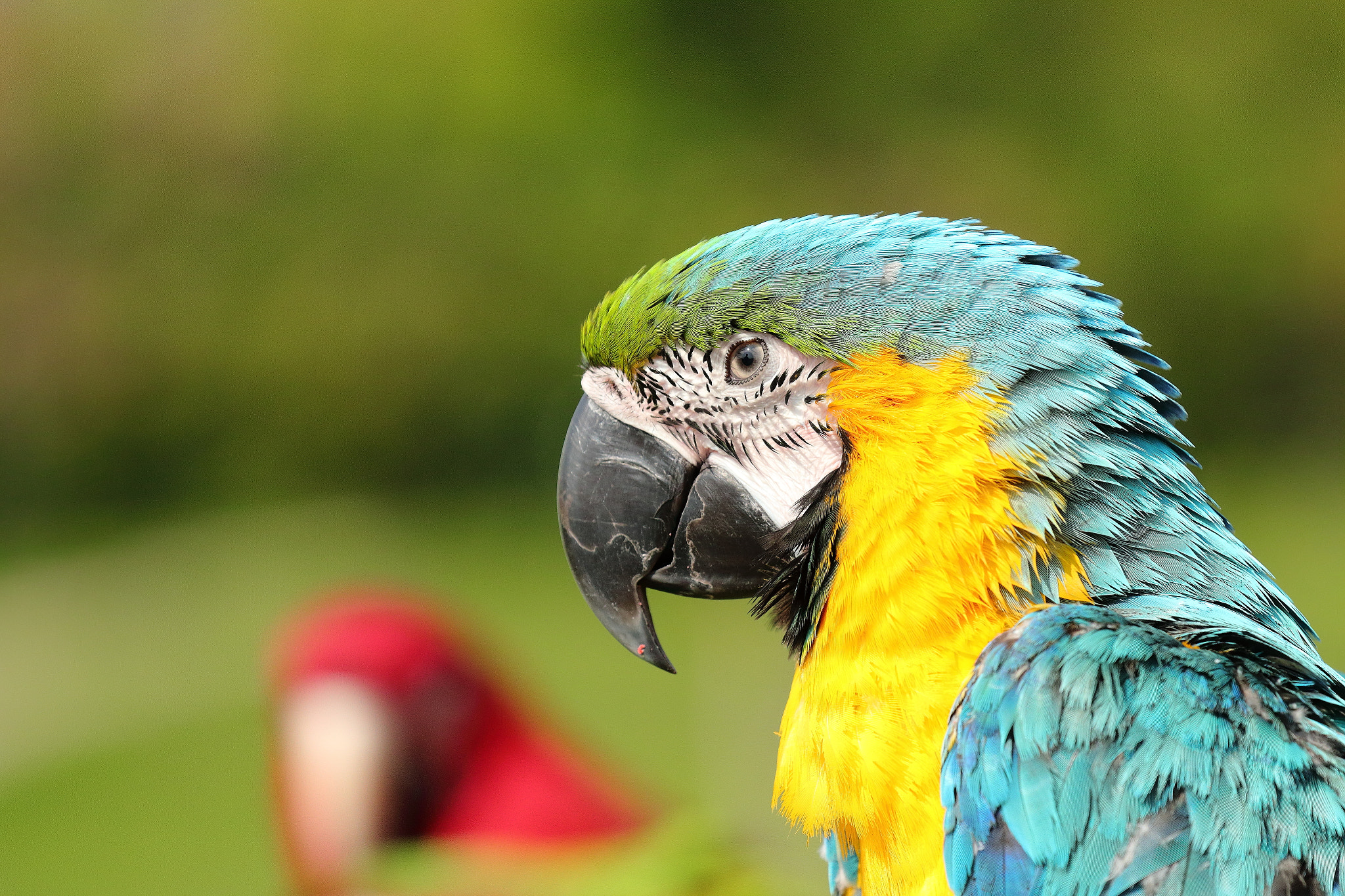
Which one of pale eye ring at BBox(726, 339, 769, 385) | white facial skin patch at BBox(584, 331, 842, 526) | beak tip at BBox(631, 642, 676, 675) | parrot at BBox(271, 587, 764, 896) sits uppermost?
pale eye ring at BBox(726, 339, 769, 385)

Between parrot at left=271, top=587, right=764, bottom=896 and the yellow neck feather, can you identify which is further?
parrot at left=271, top=587, right=764, bottom=896

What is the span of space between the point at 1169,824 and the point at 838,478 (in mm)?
532

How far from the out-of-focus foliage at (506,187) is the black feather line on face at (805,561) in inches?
381

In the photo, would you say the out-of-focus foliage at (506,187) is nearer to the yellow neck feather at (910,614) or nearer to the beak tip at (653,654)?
the beak tip at (653,654)

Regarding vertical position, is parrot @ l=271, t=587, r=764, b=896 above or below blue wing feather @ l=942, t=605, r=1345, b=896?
below

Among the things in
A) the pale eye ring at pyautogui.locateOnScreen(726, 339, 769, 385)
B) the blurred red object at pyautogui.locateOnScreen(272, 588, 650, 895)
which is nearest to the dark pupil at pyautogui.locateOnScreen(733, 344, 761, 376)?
the pale eye ring at pyautogui.locateOnScreen(726, 339, 769, 385)

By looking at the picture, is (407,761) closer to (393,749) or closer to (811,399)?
(393,749)

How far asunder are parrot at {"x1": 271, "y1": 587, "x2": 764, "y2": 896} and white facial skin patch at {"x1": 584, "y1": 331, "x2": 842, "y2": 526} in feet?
5.13

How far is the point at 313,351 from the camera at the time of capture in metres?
12.9

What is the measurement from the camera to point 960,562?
1284 mm

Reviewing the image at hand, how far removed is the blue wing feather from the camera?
3.71 feet

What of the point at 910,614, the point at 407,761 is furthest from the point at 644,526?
the point at 407,761

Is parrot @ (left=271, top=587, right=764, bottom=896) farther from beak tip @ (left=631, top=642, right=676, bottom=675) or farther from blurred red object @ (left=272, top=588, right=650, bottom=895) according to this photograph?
beak tip @ (left=631, top=642, right=676, bottom=675)

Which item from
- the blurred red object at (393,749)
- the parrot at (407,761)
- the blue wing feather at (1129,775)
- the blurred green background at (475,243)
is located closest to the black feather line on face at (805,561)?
the blue wing feather at (1129,775)
